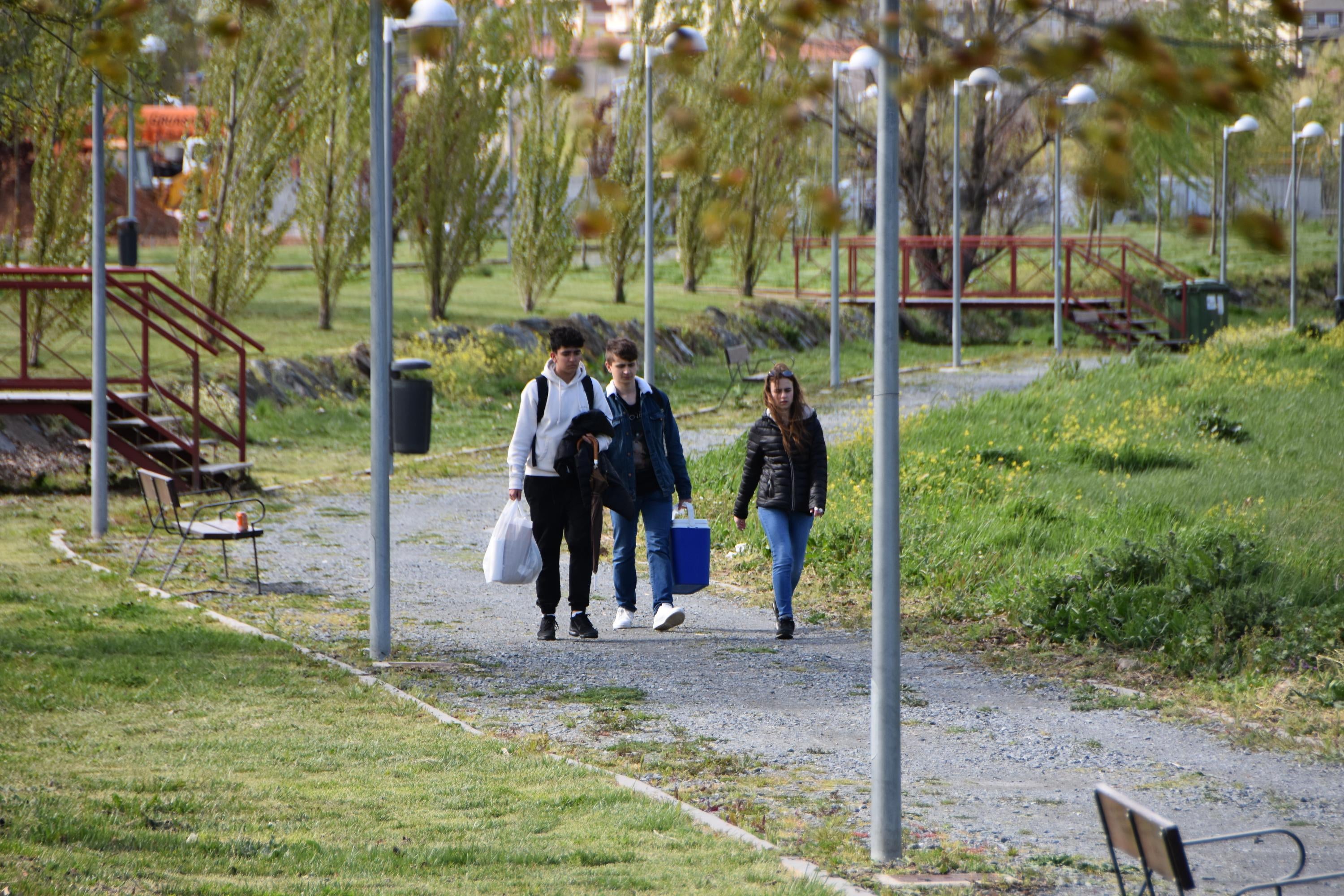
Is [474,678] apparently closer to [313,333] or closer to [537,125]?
[313,333]

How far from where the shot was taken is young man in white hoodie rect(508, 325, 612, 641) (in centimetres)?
912

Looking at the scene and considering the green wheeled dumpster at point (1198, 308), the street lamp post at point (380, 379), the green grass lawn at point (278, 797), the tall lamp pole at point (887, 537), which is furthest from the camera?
the green wheeled dumpster at point (1198, 308)

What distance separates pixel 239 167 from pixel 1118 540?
676 inches

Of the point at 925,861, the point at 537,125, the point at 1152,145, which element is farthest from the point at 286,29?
the point at 1152,145

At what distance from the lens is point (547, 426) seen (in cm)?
911

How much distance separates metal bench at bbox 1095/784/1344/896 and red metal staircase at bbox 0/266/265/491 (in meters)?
12.3

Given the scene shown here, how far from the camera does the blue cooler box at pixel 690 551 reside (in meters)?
9.60

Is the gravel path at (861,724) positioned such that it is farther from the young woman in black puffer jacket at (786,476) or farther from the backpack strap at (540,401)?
the backpack strap at (540,401)

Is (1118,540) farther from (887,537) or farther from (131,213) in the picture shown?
(131,213)

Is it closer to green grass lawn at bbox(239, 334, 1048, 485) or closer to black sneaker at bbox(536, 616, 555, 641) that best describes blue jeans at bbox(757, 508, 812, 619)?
black sneaker at bbox(536, 616, 555, 641)

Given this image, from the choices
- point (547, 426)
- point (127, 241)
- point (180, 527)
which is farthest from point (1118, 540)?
point (127, 241)

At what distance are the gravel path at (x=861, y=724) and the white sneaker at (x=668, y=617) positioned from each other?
98mm

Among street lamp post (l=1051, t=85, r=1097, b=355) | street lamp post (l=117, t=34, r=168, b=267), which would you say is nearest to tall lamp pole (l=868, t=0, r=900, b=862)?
street lamp post (l=117, t=34, r=168, b=267)

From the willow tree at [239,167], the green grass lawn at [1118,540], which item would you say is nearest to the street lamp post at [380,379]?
the green grass lawn at [1118,540]
